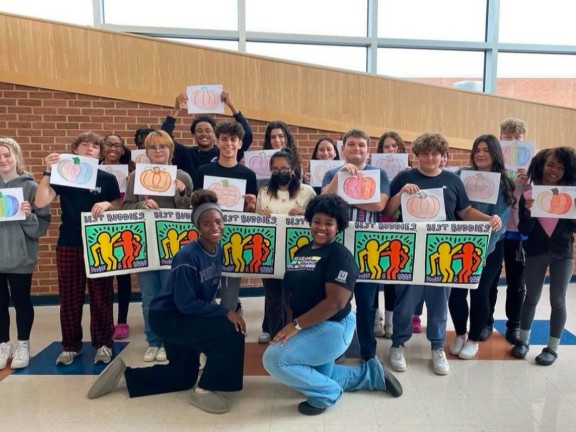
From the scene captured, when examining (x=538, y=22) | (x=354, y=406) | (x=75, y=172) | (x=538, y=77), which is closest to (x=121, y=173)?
(x=75, y=172)

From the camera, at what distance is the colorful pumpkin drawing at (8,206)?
2.74 meters

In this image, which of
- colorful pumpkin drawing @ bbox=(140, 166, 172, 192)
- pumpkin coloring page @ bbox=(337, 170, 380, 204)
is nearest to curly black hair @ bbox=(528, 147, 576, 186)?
pumpkin coloring page @ bbox=(337, 170, 380, 204)

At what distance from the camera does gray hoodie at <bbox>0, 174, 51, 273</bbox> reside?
9.12 feet

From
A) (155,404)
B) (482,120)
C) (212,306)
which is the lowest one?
(155,404)

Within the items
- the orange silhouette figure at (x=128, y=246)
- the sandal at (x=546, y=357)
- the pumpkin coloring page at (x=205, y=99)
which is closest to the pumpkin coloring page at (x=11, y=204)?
the orange silhouette figure at (x=128, y=246)

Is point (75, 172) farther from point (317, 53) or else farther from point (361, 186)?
point (317, 53)

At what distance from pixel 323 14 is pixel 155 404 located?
209 inches

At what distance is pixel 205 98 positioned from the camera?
348cm

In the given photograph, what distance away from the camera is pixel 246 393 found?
2.58 meters

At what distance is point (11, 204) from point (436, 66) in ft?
18.3

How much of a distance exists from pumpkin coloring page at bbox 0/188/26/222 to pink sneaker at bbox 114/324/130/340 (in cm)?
121

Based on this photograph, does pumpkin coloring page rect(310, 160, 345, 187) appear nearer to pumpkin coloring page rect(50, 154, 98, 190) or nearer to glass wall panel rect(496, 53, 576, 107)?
pumpkin coloring page rect(50, 154, 98, 190)

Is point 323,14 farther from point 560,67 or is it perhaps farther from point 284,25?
point 560,67

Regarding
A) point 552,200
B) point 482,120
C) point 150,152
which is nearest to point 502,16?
point 482,120
